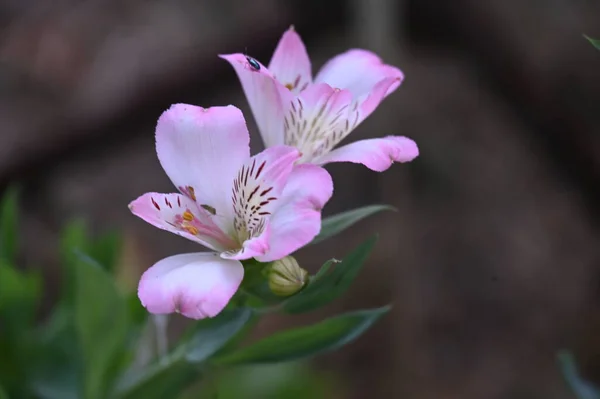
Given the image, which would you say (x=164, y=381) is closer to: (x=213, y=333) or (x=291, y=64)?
(x=213, y=333)

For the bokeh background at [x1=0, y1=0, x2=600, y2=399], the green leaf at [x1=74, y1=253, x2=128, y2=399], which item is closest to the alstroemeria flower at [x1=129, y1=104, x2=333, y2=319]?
the green leaf at [x1=74, y1=253, x2=128, y2=399]

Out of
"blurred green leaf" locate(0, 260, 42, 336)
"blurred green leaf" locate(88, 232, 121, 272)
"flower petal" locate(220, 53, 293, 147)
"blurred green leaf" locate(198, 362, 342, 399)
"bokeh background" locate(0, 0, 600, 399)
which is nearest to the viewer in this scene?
"flower petal" locate(220, 53, 293, 147)

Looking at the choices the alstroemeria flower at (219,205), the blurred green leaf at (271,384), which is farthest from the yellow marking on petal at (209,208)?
the blurred green leaf at (271,384)

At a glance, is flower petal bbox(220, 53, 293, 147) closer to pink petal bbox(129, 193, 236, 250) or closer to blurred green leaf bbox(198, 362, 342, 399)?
pink petal bbox(129, 193, 236, 250)

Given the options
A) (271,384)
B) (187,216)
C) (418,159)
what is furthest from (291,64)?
(418,159)

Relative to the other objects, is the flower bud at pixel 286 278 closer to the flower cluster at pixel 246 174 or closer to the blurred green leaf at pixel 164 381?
the flower cluster at pixel 246 174

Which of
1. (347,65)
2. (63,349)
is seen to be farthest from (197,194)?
(63,349)

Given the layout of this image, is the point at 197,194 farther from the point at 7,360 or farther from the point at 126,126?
the point at 126,126
